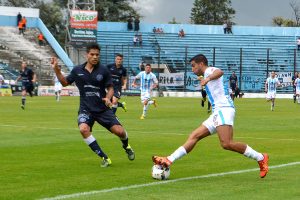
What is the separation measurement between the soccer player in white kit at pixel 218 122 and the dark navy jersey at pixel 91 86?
2.13 meters

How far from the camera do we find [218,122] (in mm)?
11570

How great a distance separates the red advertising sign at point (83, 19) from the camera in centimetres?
7306

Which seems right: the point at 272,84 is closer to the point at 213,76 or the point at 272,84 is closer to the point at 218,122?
the point at 218,122

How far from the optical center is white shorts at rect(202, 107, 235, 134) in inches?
455

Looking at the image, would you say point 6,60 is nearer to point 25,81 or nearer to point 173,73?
point 173,73

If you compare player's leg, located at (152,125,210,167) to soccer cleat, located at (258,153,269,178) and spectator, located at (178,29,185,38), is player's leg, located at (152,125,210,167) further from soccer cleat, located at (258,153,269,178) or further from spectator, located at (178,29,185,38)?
spectator, located at (178,29,185,38)

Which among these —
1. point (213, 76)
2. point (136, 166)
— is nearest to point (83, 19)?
point (136, 166)

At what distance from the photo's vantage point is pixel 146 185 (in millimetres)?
10852

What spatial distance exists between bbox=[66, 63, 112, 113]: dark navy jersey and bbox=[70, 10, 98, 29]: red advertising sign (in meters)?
60.1

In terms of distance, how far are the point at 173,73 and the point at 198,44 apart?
43.0 ft

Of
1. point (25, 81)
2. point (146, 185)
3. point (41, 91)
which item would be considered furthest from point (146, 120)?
point (41, 91)

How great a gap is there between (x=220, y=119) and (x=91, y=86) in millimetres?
2760

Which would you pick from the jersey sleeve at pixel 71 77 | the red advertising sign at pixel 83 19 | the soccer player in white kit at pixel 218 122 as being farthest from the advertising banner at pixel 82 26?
the soccer player in white kit at pixel 218 122

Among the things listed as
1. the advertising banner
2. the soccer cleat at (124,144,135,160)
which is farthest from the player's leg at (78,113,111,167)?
the advertising banner
